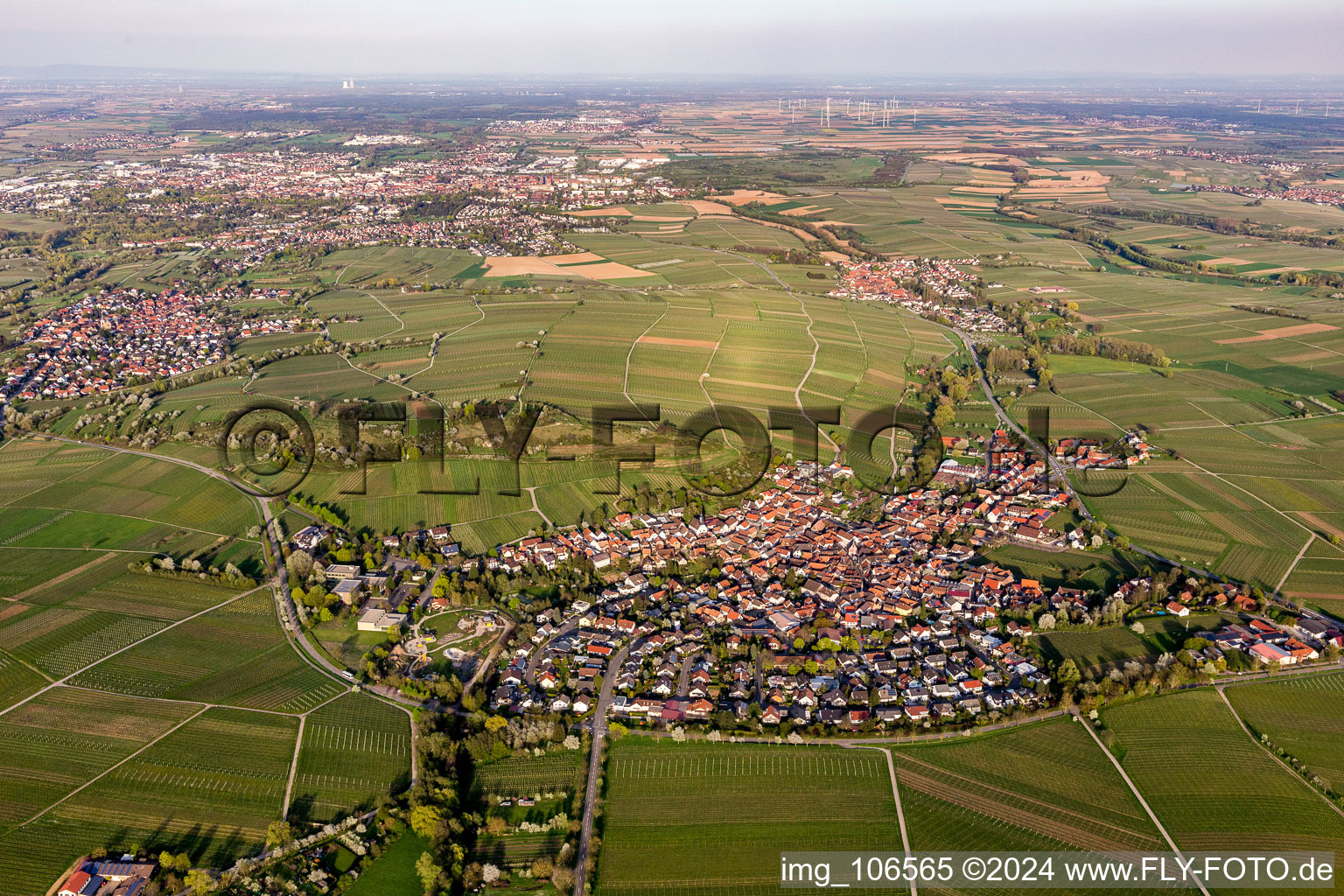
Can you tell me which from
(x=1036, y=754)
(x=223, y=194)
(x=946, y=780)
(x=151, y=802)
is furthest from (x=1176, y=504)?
(x=223, y=194)

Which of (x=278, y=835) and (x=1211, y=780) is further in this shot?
(x=1211, y=780)

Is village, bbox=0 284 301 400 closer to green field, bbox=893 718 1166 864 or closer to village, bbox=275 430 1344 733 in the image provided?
village, bbox=275 430 1344 733

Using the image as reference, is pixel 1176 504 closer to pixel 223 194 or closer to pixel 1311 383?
pixel 1311 383

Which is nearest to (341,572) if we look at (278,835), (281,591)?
(281,591)

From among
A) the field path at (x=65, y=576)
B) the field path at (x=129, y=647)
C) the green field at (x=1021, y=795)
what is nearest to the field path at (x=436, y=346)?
the field path at (x=65, y=576)

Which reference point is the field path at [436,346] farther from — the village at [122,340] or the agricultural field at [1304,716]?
the agricultural field at [1304,716]

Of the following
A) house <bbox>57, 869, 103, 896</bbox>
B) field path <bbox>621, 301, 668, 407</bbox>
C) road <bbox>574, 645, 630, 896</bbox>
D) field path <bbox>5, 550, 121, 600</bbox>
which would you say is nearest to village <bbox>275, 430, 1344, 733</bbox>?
road <bbox>574, 645, 630, 896</bbox>

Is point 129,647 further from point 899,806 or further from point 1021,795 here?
point 1021,795
